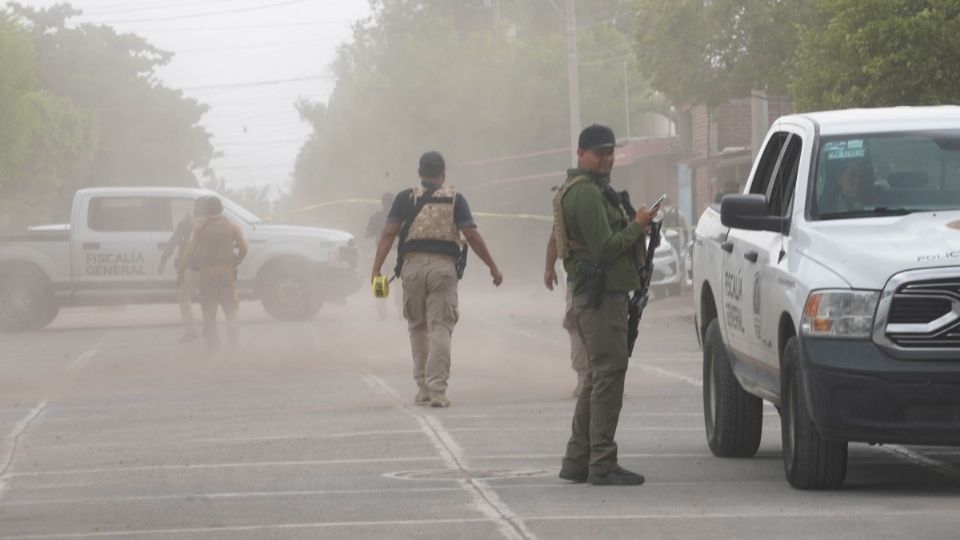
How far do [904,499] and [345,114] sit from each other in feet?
219

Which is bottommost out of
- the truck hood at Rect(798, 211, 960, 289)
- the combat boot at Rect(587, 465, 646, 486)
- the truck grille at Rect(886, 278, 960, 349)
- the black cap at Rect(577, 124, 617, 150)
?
the combat boot at Rect(587, 465, 646, 486)

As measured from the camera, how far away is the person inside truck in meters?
10.5

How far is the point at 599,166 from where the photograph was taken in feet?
34.7

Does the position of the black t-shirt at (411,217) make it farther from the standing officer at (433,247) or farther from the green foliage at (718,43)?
the green foliage at (718,43)

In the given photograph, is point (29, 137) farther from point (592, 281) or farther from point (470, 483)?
point (592, 281)

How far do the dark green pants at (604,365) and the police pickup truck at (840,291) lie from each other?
751 millimetres

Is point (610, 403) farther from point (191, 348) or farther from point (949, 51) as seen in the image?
point (191, 348)

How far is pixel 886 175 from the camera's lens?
10656mm

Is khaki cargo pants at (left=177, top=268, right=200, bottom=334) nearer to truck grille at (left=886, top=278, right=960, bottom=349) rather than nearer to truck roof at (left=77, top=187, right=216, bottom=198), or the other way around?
truck roof at (left=77, top=187, right=216, bottom=198)

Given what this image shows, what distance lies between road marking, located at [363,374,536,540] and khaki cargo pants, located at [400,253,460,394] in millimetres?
367

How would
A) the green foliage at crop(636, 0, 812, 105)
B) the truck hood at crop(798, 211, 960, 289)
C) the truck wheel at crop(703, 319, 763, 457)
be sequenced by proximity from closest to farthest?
1. the truck hood at crop(798, 211, 960, 289)
2. the truck wheel at crop(703, 319, 763, 457)
3. the green foliage at crop(636, 0, 812, 105)

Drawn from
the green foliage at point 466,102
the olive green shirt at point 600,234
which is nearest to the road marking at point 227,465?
the olive green shirt at point 600,234

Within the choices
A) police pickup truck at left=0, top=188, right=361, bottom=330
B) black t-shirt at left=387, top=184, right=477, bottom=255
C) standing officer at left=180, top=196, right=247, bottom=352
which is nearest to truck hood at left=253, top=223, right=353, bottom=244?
police pickup truck at left=0, top=188, right=361, bottom=330

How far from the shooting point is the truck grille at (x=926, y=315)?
9312mm
